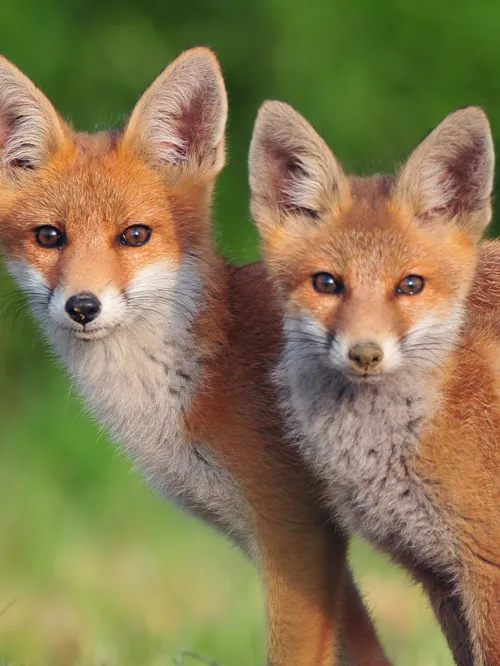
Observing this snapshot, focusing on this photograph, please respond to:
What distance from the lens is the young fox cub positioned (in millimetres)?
4133

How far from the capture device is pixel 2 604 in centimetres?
691

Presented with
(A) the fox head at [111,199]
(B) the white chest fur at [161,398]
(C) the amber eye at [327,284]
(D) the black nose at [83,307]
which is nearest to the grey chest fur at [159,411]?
(B) the white chest fur at [161,398]

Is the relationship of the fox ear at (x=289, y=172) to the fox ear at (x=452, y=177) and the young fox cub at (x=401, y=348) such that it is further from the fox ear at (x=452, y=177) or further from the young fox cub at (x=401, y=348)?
the fox ear at (x=452, y=177)

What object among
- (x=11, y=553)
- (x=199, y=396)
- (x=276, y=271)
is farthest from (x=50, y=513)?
(x=276, y=271)

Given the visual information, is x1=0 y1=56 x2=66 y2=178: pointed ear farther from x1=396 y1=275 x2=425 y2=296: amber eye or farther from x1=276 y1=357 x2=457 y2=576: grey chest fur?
x1=396 y1=275 x2=425 y2=296: amber eye

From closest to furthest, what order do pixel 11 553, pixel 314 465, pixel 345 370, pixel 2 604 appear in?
pixel 345 370 → pixel 314 465 → pixel 2 604 → pixel 11 553

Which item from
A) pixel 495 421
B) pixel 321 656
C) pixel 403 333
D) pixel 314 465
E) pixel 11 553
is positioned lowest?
pixel 11 553

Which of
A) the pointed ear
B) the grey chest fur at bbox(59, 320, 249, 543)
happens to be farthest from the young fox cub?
the pointed ear

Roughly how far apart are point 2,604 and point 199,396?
8.92ft

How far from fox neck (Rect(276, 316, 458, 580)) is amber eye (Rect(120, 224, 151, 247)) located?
0.76 meters

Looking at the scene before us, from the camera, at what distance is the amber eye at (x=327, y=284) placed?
4.32m

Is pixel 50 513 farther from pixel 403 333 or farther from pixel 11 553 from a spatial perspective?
pixel 403 333

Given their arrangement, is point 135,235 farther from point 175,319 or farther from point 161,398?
point 161,398

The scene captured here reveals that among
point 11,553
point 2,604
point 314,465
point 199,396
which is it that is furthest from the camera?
point 11,553
